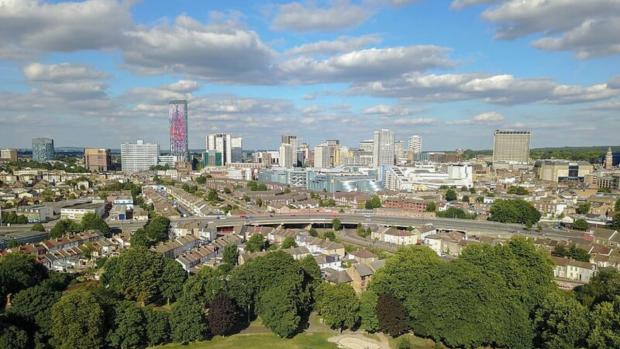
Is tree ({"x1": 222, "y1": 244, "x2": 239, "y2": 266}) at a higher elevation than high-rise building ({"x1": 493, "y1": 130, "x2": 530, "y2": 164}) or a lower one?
lower

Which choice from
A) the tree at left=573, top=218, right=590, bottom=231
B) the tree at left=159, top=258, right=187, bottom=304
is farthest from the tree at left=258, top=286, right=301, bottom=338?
the tree at left=573, top=218, right=590, bottom=231

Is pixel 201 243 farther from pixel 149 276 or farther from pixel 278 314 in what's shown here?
pixel 278 314

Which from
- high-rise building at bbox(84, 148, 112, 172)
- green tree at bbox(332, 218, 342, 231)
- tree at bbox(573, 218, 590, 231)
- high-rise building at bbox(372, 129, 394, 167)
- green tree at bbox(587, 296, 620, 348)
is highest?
high-rise building at bbox(372, 129, 394, 167)

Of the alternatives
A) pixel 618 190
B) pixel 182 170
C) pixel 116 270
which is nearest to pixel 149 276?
pixel 116 270

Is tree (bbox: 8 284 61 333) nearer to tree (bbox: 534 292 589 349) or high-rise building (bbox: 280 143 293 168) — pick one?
tree (bbox: 534 292 589 349)

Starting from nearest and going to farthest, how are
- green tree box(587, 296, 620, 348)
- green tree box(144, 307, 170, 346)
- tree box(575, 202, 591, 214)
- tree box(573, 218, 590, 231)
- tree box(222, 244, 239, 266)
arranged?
green tree box(587, 296, 620, 348) → green tree box(144, 307, 170, 346) → tree box(222, 244, 239, 266) → tree box(573, 218, 590, 231) → tree box(575, 202, 591, 214)

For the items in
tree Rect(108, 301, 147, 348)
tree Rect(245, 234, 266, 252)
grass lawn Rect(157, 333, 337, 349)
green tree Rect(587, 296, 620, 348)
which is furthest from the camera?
tree Rect(245, 234, 266, 252)

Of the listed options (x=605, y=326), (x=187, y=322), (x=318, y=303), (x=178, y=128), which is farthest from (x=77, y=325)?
(x=178, y=128)
